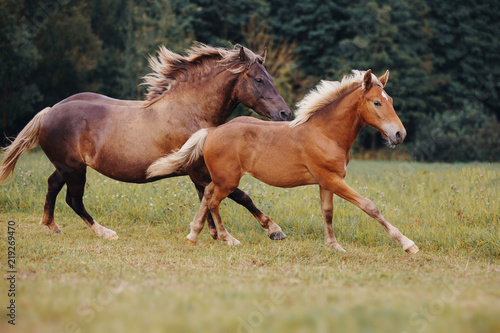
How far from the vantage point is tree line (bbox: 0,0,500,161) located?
25.5 metres

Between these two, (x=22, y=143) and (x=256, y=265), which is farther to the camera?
(x=22, y=143)

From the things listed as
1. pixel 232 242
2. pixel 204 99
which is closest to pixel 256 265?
pixel 232 242

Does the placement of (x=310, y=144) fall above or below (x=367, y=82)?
below

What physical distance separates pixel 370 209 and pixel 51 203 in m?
4.81

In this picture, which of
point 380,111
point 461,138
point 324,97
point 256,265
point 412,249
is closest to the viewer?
point 256,265

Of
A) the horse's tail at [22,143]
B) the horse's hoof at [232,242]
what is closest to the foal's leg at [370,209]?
the horse's hoof at [232,242]

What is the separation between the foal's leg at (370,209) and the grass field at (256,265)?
238 millimetres

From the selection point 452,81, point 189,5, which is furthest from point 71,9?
point 452,81

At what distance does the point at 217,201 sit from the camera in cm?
628

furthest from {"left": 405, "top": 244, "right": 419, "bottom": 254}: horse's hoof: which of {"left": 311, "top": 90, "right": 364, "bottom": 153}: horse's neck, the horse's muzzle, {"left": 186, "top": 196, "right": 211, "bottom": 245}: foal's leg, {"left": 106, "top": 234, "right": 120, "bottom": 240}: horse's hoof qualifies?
{"left": 106, "top": 234, "right": 120, "bottom": 240}: horse's hoof

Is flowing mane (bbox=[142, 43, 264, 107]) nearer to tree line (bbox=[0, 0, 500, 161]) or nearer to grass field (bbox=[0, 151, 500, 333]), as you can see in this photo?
grass field (bbox=[0, 151, 500, 333])

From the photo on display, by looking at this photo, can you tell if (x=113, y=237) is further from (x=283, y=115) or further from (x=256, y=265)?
(x=283, y=115)

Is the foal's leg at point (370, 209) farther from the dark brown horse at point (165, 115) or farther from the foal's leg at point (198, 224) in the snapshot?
the foal's leg at point (198, 224)

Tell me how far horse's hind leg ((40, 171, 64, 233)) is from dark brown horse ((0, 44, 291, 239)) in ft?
1.66
